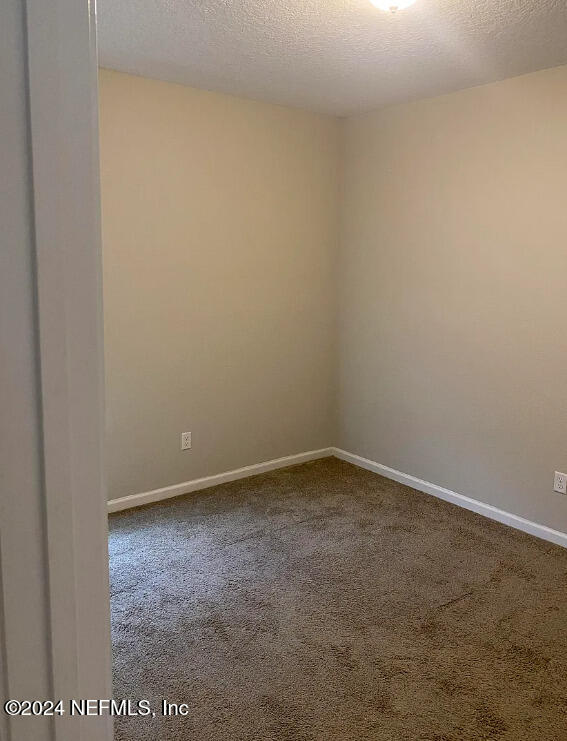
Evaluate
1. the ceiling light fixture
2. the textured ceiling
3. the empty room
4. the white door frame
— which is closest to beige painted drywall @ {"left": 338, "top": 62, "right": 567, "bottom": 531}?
the empty room

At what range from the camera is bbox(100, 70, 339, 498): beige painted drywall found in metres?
3.40

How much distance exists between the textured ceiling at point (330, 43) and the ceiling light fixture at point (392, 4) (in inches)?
2.4

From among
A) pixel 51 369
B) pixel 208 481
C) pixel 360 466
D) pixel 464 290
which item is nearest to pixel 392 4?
pixel 464 290

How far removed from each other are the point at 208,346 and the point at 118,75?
1554 mm

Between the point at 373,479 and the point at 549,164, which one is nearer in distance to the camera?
the point at 549,164

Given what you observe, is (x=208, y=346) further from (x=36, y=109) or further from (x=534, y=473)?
(x=36, y=109)

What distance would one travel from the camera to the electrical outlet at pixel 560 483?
3193 millimetres

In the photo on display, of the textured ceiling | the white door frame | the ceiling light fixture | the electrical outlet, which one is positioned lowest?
the electrical outlet

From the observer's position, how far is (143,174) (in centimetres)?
340

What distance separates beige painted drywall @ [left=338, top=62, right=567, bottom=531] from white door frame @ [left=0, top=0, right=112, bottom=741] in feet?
9.88

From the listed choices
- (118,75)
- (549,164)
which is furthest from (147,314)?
(549,164)

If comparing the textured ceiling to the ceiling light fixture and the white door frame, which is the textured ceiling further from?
the white door frame

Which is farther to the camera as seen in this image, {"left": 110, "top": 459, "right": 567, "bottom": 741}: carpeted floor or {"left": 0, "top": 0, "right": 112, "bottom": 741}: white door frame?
{"left": 110, "top": 459, "right": 567, "bottom": 741}: carpeted floor

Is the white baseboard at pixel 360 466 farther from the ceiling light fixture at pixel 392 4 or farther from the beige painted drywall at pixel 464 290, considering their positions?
the ceiling light fixture at pixel 392 4
